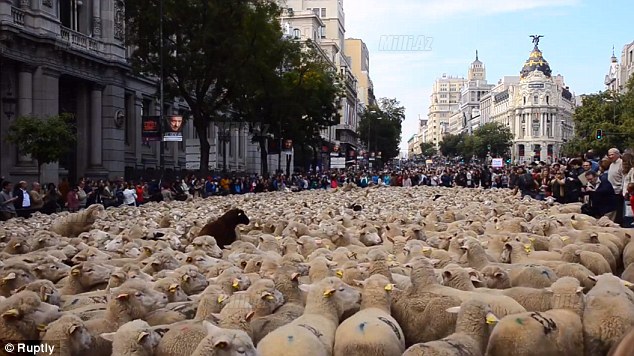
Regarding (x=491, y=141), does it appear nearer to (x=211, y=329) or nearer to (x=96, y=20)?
(x=96, y=20)

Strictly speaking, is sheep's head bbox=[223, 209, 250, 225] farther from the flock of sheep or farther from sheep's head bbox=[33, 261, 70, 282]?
sheep's head bbox=[33, 261, 70, 282]

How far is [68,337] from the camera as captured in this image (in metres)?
5.53

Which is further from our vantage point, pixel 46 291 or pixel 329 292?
pixel 46 291

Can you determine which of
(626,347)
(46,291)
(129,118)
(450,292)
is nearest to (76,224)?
(46,291)

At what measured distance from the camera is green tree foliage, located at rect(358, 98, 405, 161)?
11675cm

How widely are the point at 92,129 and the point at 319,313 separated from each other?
3484 cm

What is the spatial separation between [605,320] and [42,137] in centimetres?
Result: 2469

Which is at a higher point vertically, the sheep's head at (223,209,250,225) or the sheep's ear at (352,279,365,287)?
the sheep's head at (223,209,250,225)

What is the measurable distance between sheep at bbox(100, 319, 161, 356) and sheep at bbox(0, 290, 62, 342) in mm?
824

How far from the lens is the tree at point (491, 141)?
17312 cm

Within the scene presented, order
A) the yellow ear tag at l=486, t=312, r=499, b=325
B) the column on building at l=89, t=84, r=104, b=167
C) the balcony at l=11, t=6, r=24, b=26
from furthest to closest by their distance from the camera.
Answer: the column on building at l=89, t=84, r=104, b=167 < the balcony at l=11, t=6, r=24, b=26 < the yellow ear tag at l=486, t=312, r=499, b=325

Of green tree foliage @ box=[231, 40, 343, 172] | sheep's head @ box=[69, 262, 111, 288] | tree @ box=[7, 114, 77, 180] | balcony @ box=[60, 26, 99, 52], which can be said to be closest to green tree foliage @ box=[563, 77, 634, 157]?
green tree foliage @ box=[231, 40, 343, 172]

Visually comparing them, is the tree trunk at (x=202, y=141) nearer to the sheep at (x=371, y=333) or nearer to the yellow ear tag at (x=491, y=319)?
the sheep at (x=371, y=333)

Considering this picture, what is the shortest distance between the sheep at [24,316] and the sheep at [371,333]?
232 cm
